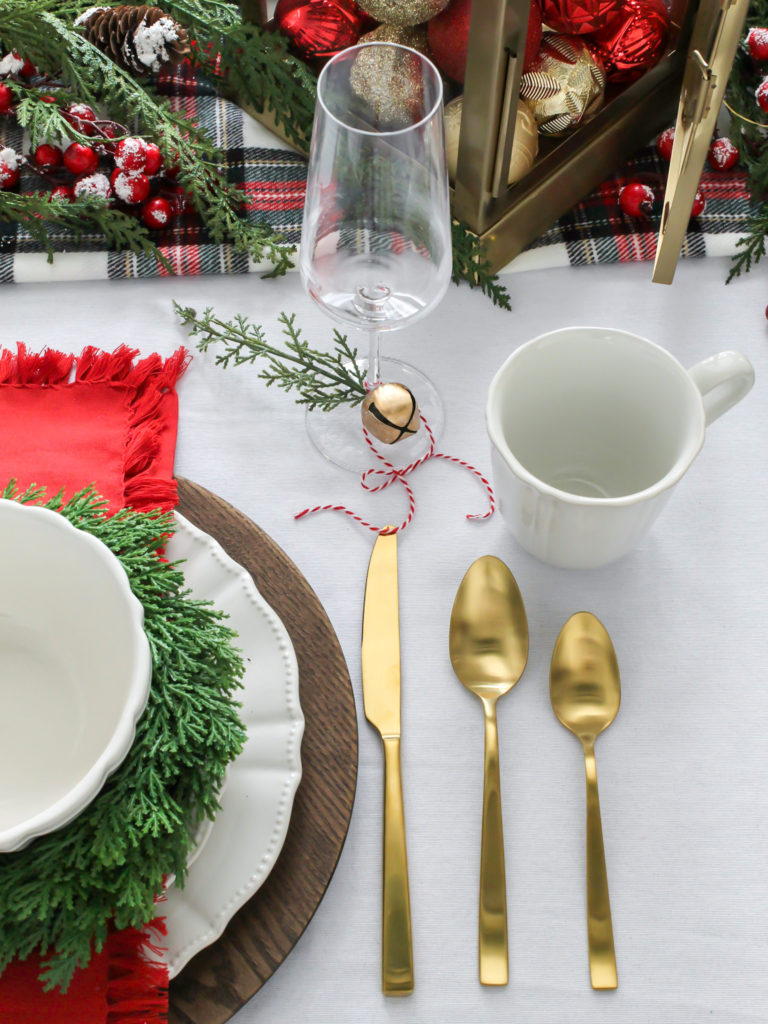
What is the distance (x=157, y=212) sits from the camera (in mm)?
685

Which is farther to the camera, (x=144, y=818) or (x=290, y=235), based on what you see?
(x=290, y=235)

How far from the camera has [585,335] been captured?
51cm

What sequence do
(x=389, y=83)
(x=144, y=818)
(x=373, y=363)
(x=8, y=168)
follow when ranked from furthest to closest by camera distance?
(x=8, y=168)
(x=373, y=363)
(x=389, y=83)
(x=144, y=818)

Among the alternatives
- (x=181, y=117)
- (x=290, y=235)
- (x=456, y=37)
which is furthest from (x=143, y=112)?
(x=456, y=37)

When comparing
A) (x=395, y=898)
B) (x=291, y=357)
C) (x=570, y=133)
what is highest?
(x=570, y=133)

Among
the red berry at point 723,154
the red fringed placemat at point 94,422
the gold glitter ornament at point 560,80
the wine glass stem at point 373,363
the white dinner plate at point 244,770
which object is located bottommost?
the white dinner plate at point 244,770

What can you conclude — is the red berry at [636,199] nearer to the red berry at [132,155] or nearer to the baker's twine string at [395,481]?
the baker's twine string at [395,481]

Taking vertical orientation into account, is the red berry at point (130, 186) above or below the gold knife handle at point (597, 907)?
above

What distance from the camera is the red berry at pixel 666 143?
2.32 ft

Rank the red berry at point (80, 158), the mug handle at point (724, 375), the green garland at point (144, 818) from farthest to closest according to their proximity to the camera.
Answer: the red berry at point (80, 158)
the mug handle at point (724, 375)
the green garland at point (144, 818)

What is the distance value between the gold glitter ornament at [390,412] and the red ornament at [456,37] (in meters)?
0.22

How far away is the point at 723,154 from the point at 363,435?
37cm

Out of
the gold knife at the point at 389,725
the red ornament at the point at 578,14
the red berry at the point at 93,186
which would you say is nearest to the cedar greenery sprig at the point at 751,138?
the red ornament at the point at 578,14

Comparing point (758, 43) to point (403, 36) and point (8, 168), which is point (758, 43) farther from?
point (8, 168)
